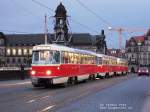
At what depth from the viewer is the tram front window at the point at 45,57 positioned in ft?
116

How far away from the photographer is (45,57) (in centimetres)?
3547

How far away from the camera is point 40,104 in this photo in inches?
851

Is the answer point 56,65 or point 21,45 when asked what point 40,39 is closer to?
point 21,45

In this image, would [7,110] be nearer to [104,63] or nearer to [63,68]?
[63,68]

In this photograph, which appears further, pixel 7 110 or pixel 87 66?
pixel 87 66

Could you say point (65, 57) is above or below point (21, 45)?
below

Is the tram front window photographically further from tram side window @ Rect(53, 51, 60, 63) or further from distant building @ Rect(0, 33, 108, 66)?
distant building @ Rect(0, 33, 108, 66)

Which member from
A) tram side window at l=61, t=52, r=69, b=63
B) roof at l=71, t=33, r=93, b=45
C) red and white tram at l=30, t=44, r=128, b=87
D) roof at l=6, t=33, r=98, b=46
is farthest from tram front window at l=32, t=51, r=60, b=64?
roof at l=6, t=33, r=98, b=46

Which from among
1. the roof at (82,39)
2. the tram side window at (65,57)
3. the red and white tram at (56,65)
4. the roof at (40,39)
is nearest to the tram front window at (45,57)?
the red and white tram at (56,65)

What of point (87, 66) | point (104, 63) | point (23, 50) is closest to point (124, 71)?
point (104, 63)

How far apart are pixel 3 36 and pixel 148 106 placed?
A: 180m

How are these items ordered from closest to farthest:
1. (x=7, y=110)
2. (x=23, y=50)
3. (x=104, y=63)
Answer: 1. (x=7, y=110)
2. (x=104, y=63)
3. (x=23, y=50)

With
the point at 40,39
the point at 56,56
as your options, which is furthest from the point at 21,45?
the point at 56,56

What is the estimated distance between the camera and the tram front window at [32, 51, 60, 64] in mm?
35375
